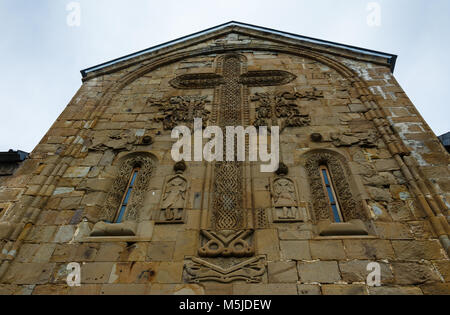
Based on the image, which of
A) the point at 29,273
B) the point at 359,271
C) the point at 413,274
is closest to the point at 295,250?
the point at 359,271

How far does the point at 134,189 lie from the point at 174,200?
0.98 metres

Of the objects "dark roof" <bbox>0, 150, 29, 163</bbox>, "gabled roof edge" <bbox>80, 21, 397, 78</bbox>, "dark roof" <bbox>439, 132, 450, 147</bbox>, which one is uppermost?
"gabled roof edge" <bbox>80, 21, 397, 78</bbox>

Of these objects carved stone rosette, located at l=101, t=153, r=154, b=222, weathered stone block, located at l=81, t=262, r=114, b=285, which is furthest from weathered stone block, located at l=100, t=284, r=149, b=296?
carved stone rosette, located at l=101, t=153, r=154, b=222

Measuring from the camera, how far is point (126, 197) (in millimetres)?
5449

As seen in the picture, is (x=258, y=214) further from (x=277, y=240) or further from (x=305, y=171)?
(x=305, y=171)

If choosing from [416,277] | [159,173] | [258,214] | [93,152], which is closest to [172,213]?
[159,173]

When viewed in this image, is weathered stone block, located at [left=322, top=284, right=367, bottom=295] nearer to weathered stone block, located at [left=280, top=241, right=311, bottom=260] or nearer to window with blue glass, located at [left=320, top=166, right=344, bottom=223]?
weathered stone block, located at [left=280, top=241, right=311, bottom=260]

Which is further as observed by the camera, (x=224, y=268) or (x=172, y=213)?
(x=172, y=213)

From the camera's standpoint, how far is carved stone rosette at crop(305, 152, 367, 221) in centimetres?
476

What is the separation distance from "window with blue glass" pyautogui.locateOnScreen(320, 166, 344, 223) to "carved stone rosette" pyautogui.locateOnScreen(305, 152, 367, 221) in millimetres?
64

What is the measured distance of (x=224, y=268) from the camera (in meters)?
4.08

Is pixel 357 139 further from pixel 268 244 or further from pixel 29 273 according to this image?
pixel 29 273

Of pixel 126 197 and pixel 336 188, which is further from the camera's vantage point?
pixel 126 197
